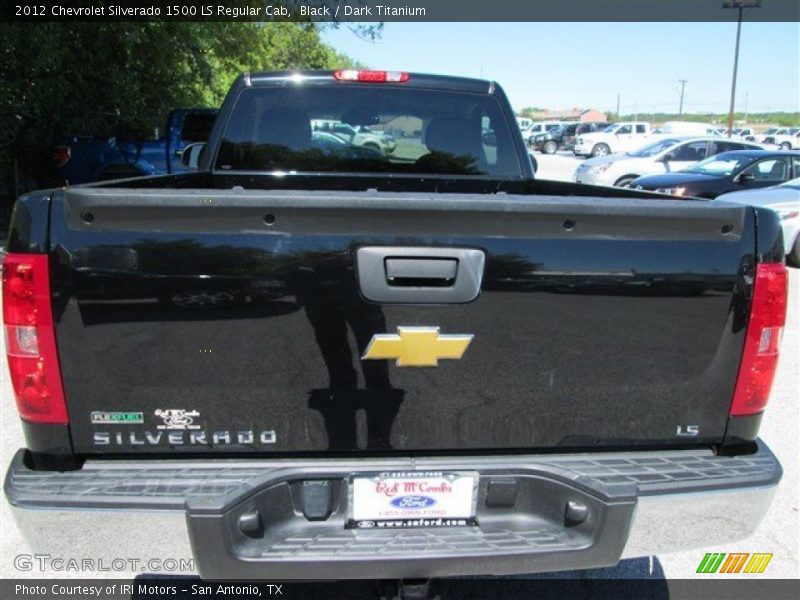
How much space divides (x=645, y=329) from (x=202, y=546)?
1.46 meters

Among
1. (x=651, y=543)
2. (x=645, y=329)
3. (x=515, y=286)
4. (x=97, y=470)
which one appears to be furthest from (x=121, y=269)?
(x=651, y=543)

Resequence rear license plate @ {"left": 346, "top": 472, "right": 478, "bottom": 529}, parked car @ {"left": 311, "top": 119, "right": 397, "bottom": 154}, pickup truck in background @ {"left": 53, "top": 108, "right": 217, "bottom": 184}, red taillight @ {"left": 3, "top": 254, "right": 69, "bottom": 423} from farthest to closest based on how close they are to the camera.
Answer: pickup truck in background @ {"left": 53, "top": 108, "right": 217, "bottom": 184}
parked car @ {"left": 311, "top": 119, "right": 397, "bottom": 154}
rear license plate @ {"left": 346, "top": 472, "right": 478, "bottom": 529}
red taillight @ {"left": 3, "top": 254, "right": 69, "bottom": 423}

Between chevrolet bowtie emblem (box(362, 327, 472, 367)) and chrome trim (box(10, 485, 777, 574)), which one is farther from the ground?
chevrolet bowtie emblem (box(362, 327, 472, 367))

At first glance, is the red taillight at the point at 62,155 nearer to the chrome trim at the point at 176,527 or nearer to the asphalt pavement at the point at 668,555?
the asphalt pavement at the point at 668,555

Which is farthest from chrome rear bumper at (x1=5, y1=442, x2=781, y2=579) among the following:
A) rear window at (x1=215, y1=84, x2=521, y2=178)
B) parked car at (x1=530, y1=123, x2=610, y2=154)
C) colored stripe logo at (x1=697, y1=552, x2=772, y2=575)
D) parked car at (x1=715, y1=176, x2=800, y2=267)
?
parked car at (x1=530, y1=123, x2=610, y2=154)

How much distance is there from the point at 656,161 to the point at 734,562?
1626cm

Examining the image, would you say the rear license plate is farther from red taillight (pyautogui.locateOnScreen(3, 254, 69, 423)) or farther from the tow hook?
red taillight (pyautogui.locateOnScreen(3, 254, 69, 423))

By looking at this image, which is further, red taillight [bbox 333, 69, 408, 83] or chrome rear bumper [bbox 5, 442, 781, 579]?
red taillight [bbox 333, 69, 408, 83]

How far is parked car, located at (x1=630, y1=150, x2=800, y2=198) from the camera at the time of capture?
11922 millimetres

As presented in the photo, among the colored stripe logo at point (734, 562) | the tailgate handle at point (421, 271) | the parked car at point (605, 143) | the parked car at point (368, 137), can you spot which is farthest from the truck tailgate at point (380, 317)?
the parked car at point (605, 143)

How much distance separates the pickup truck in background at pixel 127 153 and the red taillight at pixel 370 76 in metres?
8.36

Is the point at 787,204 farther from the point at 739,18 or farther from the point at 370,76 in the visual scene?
the point at 739,18

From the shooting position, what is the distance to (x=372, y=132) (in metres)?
4.27

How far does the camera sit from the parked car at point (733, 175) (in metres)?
11.9
